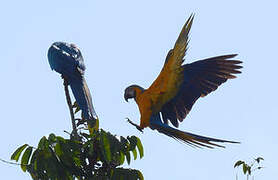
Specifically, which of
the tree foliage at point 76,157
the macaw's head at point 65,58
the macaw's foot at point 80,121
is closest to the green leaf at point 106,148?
the tree foliage at point 76,157

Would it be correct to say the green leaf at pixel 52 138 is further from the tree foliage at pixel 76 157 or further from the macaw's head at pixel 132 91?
the macaw's head at pixel 132 91

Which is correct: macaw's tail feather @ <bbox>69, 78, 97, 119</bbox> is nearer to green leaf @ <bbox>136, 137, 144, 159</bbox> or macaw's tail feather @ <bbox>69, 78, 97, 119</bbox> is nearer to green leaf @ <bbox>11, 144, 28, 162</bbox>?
green leaf @ <bbox>136, 137, 144, 159</bbox>

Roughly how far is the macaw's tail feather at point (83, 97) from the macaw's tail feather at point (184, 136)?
869 mm

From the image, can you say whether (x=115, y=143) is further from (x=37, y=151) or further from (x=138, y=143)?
(x=37, y=151)

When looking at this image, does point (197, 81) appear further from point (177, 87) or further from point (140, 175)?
point (140, 175)

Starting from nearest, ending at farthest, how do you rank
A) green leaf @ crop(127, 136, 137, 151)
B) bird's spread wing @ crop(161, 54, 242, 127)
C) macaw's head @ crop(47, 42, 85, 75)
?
green leaf @ crop(127, 136, 137, 151) < bird's spread wing @ crop(161, 54, 242, 127) < macaw's head @ crop(47, 42, 85, 75)

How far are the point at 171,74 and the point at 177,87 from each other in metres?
0.17

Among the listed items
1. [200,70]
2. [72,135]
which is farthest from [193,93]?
[72,135]

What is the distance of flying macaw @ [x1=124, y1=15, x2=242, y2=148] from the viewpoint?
287 inches

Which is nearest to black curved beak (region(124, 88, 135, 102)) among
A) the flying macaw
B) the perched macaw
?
the flying macaw

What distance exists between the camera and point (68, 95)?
751 centimetres

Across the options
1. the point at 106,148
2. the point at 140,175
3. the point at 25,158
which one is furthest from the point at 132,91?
the point at 25,158

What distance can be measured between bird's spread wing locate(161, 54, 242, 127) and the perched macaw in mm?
954

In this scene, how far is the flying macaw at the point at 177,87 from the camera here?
729 centimetres
